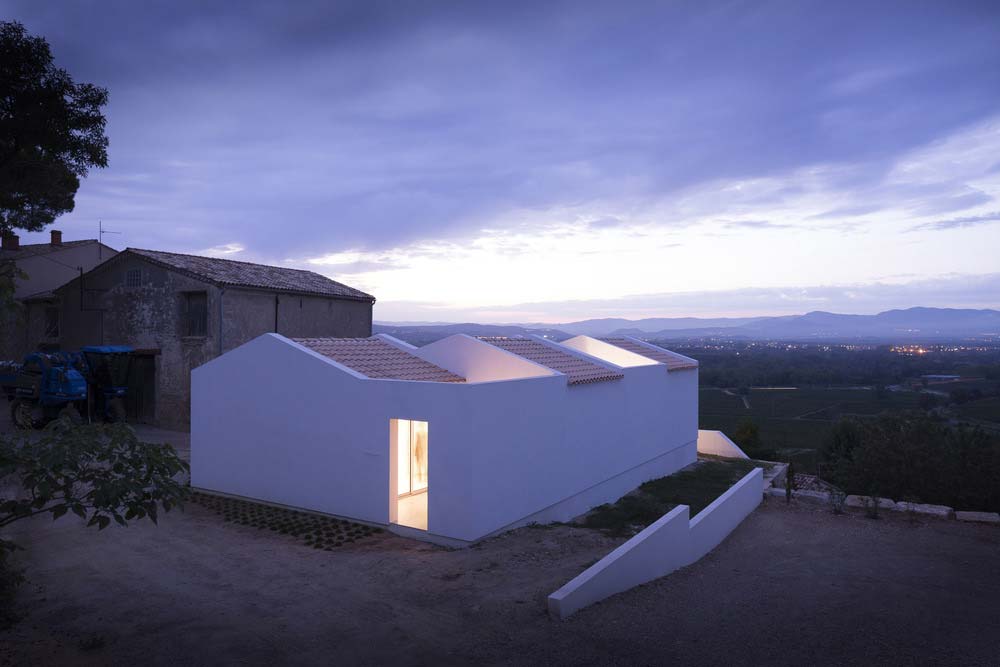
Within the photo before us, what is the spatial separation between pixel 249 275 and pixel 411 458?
12.8 meters

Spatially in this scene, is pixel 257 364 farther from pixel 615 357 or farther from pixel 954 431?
pixel 954 431

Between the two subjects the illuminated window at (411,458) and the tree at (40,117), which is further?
the illuminated window at (411,458)

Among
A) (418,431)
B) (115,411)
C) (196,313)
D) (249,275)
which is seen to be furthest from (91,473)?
(249,275)

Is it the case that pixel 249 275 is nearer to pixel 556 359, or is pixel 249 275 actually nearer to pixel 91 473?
pixel 556 359

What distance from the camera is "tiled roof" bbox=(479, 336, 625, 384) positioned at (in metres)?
13.4

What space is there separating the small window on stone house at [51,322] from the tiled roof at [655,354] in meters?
20.9

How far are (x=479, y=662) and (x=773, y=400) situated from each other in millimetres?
64005

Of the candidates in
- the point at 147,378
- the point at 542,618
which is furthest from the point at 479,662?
the point at 147,378

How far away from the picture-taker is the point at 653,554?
7754mm

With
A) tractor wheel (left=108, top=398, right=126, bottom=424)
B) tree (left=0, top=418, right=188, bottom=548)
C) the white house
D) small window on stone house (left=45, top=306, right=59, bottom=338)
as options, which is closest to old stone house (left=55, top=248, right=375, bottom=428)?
small window on stone house (left=45, top=306, right=59, bottom=338)

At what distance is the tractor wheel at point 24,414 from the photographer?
59.3 ft

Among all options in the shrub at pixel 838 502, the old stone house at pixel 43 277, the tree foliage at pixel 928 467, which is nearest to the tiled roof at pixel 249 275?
the old stone house at pixel 43 277

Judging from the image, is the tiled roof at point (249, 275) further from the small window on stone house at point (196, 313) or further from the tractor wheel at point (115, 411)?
the tractor wheel at point (115, 411)

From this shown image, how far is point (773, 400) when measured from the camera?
6262 centimetres
